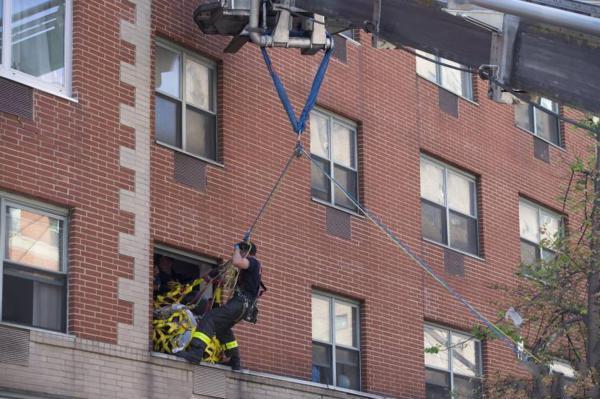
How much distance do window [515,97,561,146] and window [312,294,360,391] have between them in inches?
284

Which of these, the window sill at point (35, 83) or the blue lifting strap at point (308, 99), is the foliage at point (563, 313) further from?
the window sill at point (35, 83)

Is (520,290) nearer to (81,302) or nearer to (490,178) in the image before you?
(490,178)

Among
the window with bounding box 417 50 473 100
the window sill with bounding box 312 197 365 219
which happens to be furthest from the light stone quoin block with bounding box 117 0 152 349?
the window with bounding box 417 50 473 100

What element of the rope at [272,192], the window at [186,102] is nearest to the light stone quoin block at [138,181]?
the window at [186,102]

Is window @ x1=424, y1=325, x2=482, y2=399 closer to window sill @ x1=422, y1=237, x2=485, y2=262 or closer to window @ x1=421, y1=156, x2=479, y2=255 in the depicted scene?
window sill @ x1=422, y1=237, x2=485, y2=262

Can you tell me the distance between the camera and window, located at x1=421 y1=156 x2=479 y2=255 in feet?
80.5

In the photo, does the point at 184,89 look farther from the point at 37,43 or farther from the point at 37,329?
the point at 37,329

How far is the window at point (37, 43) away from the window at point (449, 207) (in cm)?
847

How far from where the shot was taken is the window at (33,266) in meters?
16.3

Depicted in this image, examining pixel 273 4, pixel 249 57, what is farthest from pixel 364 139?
pixel 273 4

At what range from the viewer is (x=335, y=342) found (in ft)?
71.1

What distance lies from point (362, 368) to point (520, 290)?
269 centimetres

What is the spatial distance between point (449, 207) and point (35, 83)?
1002cm

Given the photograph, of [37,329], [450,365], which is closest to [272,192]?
[37,329]
